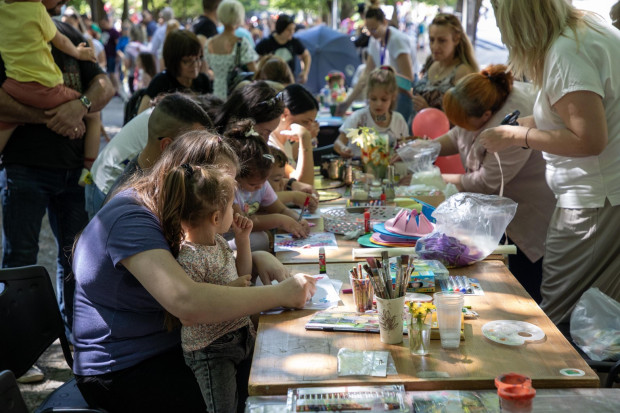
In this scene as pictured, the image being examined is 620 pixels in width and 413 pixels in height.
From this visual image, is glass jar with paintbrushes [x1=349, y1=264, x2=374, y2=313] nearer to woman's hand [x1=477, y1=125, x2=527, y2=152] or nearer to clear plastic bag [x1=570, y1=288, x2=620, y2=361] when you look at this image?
clear plastic bag [x1=570, y1=288, x2=620, y2=361]

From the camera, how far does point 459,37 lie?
5.23 meters

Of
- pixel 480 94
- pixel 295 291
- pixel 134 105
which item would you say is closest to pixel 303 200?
pixel 480 94

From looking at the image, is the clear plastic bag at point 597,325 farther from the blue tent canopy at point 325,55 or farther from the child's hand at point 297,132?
the blue tent canopy at point 325,55

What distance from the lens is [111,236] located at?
1894 mm

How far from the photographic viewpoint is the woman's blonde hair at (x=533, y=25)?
258cm

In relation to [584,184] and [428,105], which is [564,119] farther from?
[428,105]

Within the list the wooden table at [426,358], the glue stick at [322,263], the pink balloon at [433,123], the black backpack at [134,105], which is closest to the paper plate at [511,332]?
the wooden table at [426,358]

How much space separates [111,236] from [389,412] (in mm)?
888

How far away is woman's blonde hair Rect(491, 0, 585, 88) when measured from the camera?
8.46ft

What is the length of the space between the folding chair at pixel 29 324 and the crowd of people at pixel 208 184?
10 cm

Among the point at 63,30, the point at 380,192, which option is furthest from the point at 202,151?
the point at 63,30

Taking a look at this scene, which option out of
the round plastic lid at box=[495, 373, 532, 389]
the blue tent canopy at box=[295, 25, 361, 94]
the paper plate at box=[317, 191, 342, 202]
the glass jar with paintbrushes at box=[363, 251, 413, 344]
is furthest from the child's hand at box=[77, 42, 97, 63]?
the blue tent canopy at box=[295, 25, 361, 94]

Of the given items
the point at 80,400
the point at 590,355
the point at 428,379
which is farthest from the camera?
the point at 590,355

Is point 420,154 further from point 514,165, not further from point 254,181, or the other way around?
point 254,181
